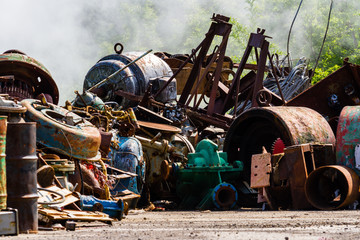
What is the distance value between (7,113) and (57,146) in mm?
2462

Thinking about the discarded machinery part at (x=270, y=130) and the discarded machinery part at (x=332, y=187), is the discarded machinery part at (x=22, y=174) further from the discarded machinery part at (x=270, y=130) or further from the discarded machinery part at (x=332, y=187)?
the discarded machinery part at (x=270, y=130)

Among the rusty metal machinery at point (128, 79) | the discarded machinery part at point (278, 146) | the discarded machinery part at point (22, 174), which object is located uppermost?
the rusty metal machinery at point (128, 79)

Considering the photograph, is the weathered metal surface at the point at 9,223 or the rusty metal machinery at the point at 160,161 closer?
the weathered metal surface at the point at 9,223

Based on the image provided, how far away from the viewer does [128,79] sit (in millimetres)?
16219

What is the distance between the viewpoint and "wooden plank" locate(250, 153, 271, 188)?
9.72 metres

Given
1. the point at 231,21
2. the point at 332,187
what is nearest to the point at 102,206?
the point at 332,187

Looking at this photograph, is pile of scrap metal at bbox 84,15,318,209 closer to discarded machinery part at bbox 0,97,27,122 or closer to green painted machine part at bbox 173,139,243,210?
green painted machine part at bbox 173,139,243,210

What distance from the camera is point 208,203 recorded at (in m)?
10.3

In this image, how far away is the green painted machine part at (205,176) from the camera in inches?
410

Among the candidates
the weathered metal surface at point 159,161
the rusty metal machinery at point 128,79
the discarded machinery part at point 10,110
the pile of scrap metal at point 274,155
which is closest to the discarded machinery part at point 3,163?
the discarded machinery part at point 10,110

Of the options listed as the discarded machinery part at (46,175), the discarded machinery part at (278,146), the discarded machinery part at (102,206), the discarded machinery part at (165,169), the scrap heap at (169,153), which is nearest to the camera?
the scrap heap at (169,153)

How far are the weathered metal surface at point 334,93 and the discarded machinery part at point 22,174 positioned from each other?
6173mm

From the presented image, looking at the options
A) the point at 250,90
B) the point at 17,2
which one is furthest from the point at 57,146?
the point at 17,2

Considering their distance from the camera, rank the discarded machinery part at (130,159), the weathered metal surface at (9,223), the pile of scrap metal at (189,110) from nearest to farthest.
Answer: the weathered metal surface at (9,223), the discarded machinery part at (130,159), the pile of scrap metal at (189,110)
